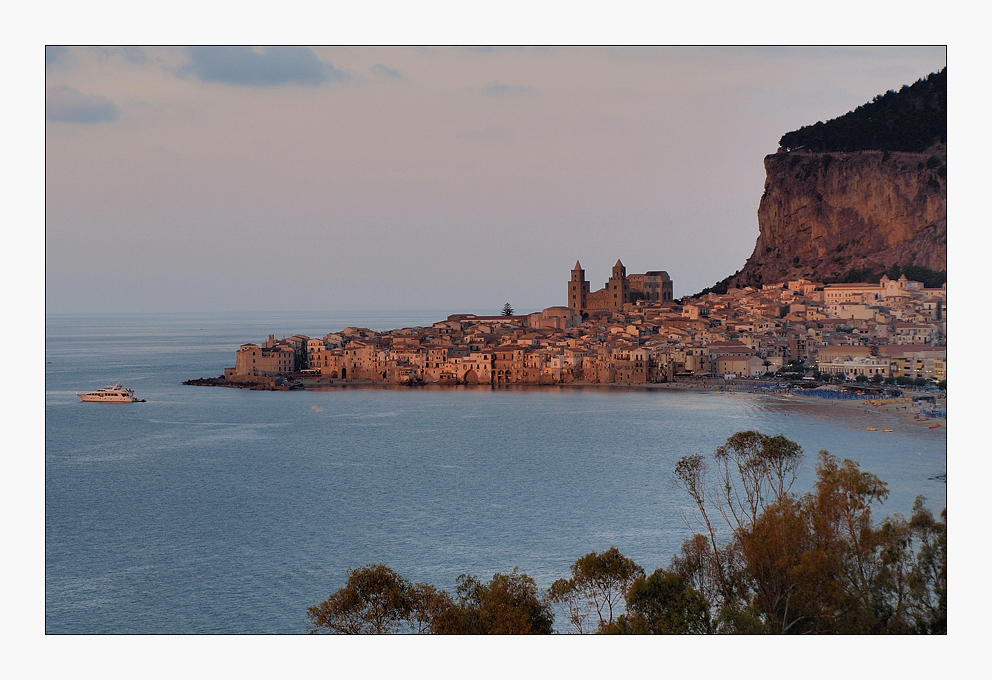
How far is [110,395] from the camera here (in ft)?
44.1

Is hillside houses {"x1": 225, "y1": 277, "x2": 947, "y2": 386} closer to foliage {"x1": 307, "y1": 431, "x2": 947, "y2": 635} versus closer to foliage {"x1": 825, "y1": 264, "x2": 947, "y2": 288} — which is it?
foliage {"x1": 825, "y1": 264, "x2": 947, "y2": 288}

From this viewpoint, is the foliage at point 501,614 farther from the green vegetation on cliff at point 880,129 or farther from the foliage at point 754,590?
the green vegetation on cliff at point 880,129

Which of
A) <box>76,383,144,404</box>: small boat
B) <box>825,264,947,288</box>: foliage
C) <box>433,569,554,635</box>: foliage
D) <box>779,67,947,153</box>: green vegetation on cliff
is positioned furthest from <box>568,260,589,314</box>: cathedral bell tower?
<box>433,569,554,635</box>: foliage

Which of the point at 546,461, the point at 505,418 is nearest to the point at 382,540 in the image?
the point at 546,461

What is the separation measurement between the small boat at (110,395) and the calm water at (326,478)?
15 cm

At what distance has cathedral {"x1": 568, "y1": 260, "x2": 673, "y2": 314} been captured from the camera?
1553 cm

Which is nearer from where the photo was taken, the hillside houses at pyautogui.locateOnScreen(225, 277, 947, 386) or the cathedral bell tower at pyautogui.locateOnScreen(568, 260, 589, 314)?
the cathedral bell tower at pyautogui.locateOnScreen(568, 260, 589, 314)

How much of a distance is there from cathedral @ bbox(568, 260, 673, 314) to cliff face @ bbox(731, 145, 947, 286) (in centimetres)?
373

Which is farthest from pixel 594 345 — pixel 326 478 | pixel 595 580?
pixel 595 580

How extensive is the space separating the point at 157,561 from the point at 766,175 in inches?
693

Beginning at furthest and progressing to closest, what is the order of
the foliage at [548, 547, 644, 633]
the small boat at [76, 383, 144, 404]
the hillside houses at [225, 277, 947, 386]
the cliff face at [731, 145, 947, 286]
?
the cliff face at [731, 145, 947, 286] < the hillside houses at [225, 277, 947, 386] < the small boat at [76, 383, 144, 404] < the foliage at [548, 547, 644, 633]

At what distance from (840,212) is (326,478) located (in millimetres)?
16539

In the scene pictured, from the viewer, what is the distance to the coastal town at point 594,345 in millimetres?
16234

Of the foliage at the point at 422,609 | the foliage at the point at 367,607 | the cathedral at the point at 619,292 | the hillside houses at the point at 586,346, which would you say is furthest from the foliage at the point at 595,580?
the hillside houses at the point at 586,346
